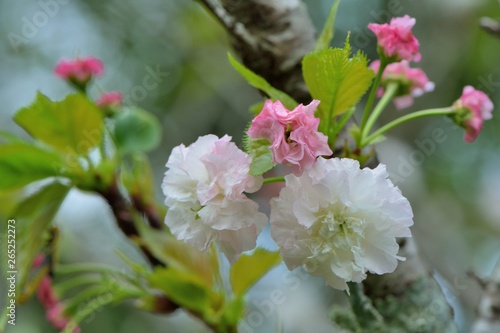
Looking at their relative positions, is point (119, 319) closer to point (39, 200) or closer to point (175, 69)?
point (175, 69)

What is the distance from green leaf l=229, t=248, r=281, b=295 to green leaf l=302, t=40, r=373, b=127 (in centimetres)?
19

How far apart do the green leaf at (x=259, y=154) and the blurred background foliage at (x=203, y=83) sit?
4.17 ft

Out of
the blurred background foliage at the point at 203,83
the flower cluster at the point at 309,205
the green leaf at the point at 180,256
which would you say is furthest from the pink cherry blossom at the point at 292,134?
the blurred background foliage at the point at 203,83

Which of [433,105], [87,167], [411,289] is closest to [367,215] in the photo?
[411,289]

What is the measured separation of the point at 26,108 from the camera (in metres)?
0.62

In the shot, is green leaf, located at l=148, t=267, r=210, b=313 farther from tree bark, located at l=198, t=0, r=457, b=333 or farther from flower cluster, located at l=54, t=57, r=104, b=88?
flower cluster, located at l=54, t=57, r=104, b=88

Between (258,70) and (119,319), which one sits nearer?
(258,70)

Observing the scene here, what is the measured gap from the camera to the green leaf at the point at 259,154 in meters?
0.37

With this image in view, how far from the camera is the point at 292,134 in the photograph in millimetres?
371

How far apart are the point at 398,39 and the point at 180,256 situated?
11.6 inches

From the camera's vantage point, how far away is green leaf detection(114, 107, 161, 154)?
2.33 feet

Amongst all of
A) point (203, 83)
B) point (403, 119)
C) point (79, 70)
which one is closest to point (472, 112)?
point (403, 119)

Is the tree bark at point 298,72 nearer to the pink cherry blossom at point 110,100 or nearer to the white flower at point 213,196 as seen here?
the white flower at point 213,196

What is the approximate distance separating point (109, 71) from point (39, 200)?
1757 mm
